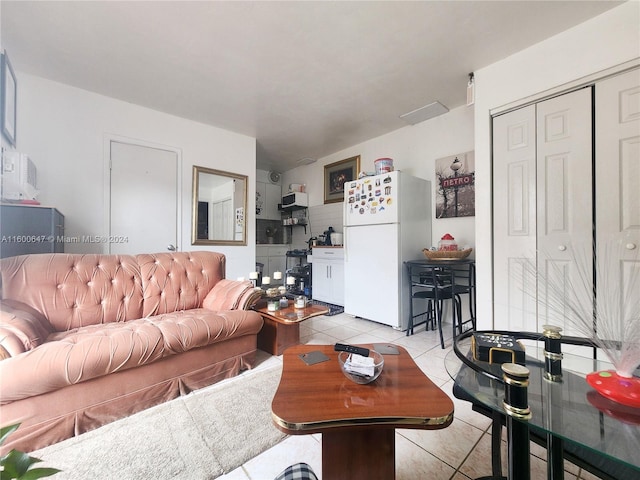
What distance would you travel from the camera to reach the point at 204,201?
3.44 m

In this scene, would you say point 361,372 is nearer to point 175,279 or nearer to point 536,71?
point 175,279

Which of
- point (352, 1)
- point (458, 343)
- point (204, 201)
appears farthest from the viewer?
point (204, 201)

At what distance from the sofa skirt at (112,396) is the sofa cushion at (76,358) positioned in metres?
0.06

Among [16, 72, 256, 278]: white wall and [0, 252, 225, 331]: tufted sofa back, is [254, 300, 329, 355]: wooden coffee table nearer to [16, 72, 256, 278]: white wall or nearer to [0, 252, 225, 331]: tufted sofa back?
[0, 252, 225, 331]: tufted sofa back

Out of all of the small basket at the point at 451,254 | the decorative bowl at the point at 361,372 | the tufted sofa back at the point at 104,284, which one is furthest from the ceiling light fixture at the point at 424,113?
the decorative bowl at the point at 361,372

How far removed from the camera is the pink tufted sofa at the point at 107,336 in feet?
3.83

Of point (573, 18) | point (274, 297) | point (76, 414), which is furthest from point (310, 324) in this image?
point (573, 18)

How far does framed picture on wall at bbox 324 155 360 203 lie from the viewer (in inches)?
166

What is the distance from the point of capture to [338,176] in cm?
446

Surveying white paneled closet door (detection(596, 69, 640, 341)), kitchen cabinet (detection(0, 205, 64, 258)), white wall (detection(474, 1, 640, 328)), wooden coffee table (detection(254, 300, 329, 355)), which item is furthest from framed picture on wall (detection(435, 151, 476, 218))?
kitchen cabinet (detection(0, 205, 64, 258))

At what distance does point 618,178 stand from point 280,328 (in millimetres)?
2637

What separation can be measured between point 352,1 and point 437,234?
2504 millimetres

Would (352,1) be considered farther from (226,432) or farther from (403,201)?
(226,432)

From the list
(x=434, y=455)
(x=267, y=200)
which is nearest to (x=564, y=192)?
(x=434, y=455)
